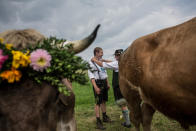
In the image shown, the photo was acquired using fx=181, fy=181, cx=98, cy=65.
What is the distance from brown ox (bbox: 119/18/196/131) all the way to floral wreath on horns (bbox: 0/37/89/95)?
1.15 meters

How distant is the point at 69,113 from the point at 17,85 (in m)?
0.92

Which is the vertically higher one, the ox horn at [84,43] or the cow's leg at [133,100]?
the ox horn at [84,43]

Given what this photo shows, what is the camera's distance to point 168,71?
2521 mm

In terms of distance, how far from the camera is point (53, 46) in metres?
2.12

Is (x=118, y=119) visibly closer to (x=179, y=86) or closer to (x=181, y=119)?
(x=181, y=119)

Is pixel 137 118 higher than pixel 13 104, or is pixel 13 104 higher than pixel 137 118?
pixel 13 104

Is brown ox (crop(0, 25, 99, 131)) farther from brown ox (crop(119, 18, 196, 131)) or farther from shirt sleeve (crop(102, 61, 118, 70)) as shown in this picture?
shirt sleeve (crop(102, 61, 118, 70))

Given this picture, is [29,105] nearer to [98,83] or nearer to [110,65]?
[110,65]

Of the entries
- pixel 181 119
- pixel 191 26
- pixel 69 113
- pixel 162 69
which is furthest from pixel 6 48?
pixel 181 119

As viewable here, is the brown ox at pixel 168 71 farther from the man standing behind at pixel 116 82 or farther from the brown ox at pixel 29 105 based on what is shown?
the man standing behind at pixel 116 82

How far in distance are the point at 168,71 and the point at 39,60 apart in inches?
68.1

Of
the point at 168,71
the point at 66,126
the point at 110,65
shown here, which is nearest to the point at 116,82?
the point at 110,65

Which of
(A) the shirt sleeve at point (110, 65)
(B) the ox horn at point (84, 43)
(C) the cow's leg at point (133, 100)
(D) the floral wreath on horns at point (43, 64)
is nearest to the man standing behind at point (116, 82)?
(A) the shirt sleeve at point (110, 65)

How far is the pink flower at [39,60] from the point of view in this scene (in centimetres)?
175
